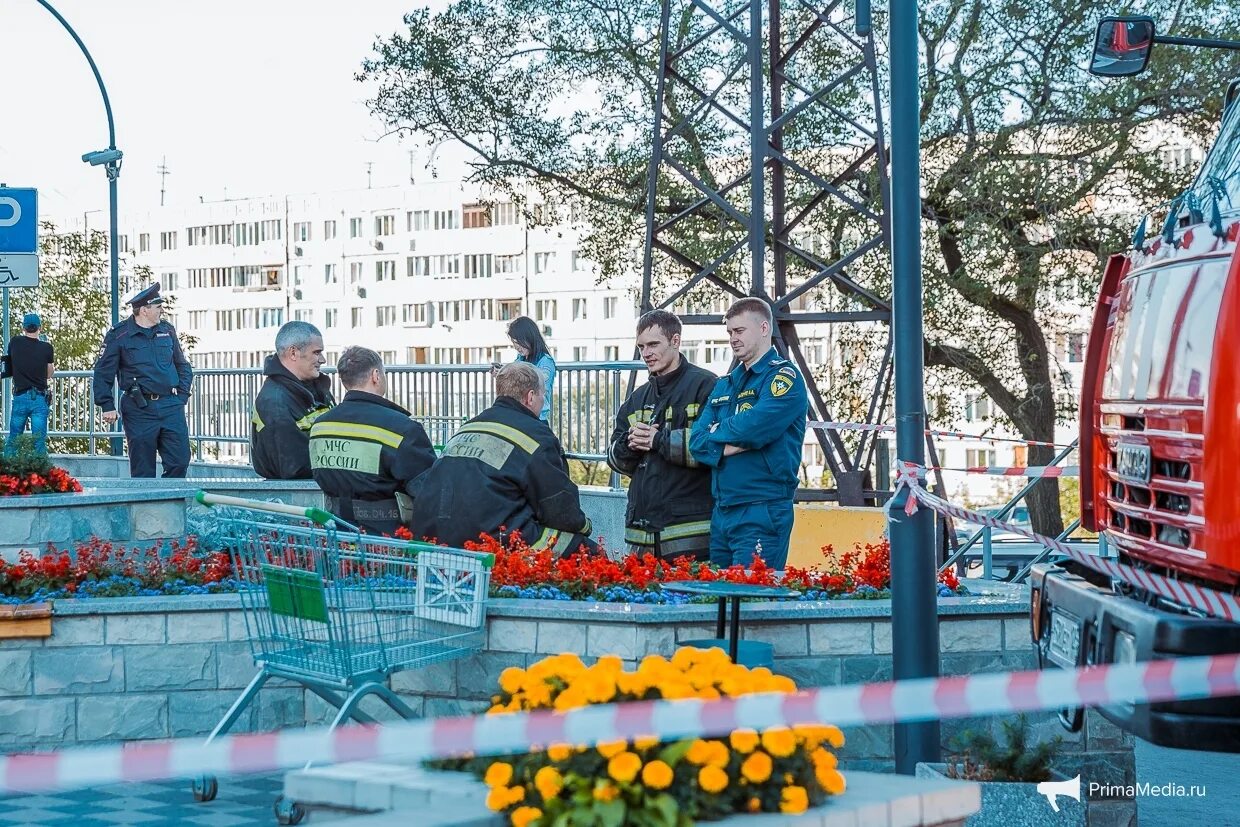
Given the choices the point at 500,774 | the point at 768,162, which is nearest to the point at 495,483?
the point at 500,774

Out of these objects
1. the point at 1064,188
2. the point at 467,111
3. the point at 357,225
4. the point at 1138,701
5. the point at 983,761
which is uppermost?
the point at 357,225

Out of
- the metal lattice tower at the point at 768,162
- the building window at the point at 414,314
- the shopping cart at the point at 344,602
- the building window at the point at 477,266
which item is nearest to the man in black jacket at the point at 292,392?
the shopping cart at the point at 344,602

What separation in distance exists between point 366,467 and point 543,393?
107 centimetres

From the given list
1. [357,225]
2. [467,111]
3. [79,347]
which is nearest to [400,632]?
[467,111]

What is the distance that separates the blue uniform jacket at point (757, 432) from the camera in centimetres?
842

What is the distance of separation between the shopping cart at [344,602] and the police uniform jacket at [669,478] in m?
2.12

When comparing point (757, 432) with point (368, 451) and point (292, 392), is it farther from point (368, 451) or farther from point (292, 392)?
point (292, 392)

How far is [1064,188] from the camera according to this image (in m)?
24.2

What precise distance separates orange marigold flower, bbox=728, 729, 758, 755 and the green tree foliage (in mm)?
19474

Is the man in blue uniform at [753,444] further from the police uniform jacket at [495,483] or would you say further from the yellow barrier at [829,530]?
the yellow barrier at [829,530]

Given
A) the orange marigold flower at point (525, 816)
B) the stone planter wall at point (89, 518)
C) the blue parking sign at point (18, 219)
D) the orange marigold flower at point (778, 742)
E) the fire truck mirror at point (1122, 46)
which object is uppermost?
the blue parking sign at point (18, 219)

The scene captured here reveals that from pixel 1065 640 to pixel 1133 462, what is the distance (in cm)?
65

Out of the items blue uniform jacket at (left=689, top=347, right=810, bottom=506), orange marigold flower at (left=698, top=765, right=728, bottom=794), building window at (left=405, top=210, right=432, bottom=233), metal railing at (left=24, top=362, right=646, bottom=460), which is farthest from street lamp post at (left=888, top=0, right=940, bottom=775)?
building window at (left=405, top=210, right=432, bottom=233)

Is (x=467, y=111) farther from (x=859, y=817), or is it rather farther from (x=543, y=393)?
(x=859, y=817)
